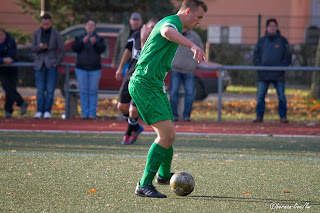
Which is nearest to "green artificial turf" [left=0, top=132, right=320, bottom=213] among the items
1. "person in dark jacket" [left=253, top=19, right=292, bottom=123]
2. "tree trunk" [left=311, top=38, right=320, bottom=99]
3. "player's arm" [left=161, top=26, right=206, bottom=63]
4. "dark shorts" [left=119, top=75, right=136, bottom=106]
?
"dark shorts" [left=119, top=75, right=136, bottom=106]

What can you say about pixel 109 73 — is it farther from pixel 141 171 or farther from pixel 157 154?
pixel 157 154

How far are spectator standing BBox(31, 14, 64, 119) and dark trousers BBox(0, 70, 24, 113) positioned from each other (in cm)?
58

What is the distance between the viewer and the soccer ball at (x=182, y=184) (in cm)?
548

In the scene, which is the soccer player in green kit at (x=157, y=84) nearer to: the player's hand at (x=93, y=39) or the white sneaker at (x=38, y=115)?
the player's hand at (x=93, y=39)

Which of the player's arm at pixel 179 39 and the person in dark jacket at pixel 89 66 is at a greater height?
the player's arm at pixel 179 39

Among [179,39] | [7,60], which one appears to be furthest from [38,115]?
[179,39]

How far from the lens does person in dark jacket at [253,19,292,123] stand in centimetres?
1273

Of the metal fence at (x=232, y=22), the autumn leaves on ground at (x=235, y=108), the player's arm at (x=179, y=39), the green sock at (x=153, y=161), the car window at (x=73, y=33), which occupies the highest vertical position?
the player's arm at (x=179, y=39)

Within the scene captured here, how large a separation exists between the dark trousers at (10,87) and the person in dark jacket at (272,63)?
17.9 feet

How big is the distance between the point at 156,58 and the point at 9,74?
849 centimetres

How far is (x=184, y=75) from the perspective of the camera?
12969 mm

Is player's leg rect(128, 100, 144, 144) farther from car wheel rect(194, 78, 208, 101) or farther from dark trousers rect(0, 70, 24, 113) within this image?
car wheel rect(194, 78, 208, 101)

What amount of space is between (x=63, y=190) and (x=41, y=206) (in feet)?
2.20

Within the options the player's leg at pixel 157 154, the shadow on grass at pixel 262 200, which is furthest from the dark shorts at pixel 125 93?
the shadow on grass at pixel 262 200
